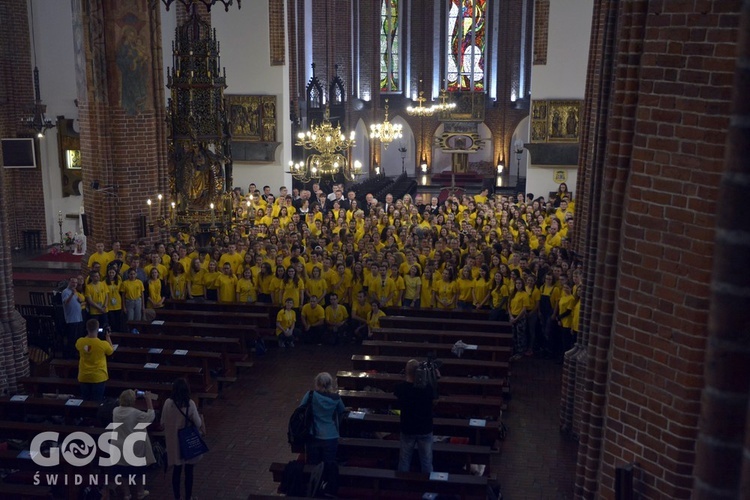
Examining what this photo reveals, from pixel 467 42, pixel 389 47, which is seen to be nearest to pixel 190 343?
pixel 389 47

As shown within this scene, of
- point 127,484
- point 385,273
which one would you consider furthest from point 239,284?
point 127,484

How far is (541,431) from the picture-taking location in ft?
37.1

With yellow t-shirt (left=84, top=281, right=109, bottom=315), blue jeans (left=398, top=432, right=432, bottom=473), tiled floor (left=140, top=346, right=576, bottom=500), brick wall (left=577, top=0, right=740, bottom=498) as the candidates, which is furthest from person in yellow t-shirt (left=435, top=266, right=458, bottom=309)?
brick wall (left=577, top=0, right=740, bottom=498)

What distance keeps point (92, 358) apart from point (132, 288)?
13.8 ft

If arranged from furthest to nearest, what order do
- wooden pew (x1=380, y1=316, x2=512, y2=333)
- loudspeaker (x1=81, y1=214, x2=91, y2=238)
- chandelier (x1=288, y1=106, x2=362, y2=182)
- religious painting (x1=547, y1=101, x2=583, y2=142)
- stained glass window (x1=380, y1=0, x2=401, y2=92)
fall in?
stained glass window (x1=380, y1=0, x2=401, y2=92) → religious painting (x1=547, y1=101, x2=583, y2=142) → chandelier (x1=288, y1=106, x2=362, y2=182) → loudspeaker (x1=81, y1=214, x2=91, y2=238) → wooden pew (x1=380, y1=316, x2=512, y2=333)

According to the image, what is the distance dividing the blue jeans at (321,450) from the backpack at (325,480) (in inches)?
11.7

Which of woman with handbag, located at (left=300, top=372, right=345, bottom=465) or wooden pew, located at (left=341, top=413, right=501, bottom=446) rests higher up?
woman with handbag, located at (left=300, top=372, right=345, bottom=465)

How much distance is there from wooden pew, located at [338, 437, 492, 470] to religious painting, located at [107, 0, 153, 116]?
10490 mm

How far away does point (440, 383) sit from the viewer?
11.1 m

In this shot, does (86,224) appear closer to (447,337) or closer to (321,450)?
(447,337)

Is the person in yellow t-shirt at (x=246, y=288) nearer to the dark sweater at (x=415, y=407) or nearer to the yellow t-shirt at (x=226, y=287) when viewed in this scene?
the yellow t-shirt at (x=226, y=287)

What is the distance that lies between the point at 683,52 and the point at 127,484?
24.6 ft

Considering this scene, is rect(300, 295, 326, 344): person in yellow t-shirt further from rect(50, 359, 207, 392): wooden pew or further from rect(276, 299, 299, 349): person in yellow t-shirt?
rect(50, 359, 207, 392): wooden pew

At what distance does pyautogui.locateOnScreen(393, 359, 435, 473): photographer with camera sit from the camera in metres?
8.38
